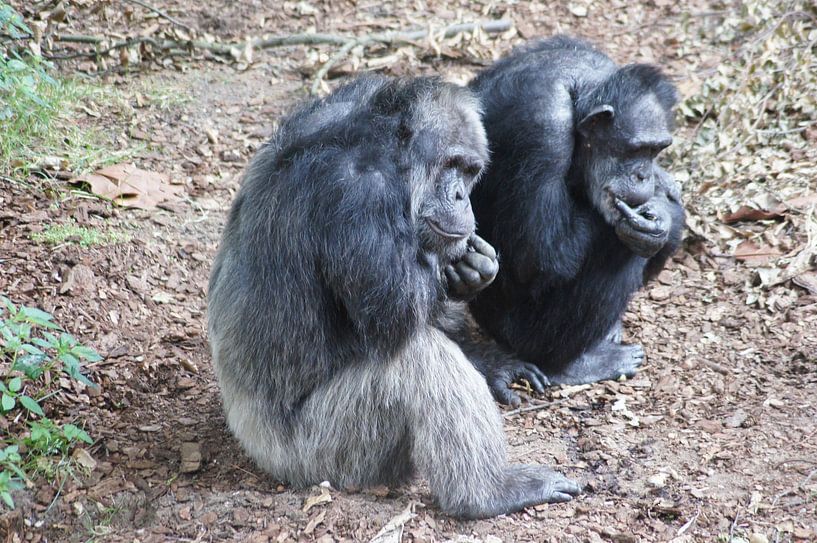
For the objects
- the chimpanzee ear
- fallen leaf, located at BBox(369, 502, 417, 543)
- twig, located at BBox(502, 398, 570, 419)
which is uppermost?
the chimpanzee ear

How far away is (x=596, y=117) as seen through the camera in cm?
686

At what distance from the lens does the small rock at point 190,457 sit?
6176 mm

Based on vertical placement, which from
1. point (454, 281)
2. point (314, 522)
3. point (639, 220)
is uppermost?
point (639, 220)

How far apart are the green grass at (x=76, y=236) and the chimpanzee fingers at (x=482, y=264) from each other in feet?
11.0

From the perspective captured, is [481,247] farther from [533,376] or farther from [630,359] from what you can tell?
[630,359]

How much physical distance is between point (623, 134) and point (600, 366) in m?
1.91

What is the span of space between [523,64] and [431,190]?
2183 mm

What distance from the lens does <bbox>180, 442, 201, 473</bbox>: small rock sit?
6.18 m

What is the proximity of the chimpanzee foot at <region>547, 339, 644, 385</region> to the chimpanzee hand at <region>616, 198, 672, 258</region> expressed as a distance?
950 millimetres

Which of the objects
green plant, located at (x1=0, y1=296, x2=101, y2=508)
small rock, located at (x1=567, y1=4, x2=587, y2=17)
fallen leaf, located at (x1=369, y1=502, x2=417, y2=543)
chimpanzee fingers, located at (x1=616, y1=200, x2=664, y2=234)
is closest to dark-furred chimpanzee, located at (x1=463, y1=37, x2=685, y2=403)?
chimpanzee fingers, located at (x1=616, y1=200, x2=664, y2=234)

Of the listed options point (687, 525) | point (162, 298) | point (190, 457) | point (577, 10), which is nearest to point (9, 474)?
point (190, 457)

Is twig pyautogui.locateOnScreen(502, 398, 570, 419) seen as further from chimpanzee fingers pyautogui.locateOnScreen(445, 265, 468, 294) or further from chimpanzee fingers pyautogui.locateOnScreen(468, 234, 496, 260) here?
chimpanzee fingers pyautogui.locateOnScreen(468, 234, 496, 260)

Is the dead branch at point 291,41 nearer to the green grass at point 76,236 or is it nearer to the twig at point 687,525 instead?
the green grass at point 76,236

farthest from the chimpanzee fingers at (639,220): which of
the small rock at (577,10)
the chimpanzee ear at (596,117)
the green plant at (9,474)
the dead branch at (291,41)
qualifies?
the small rock at (577,10)
